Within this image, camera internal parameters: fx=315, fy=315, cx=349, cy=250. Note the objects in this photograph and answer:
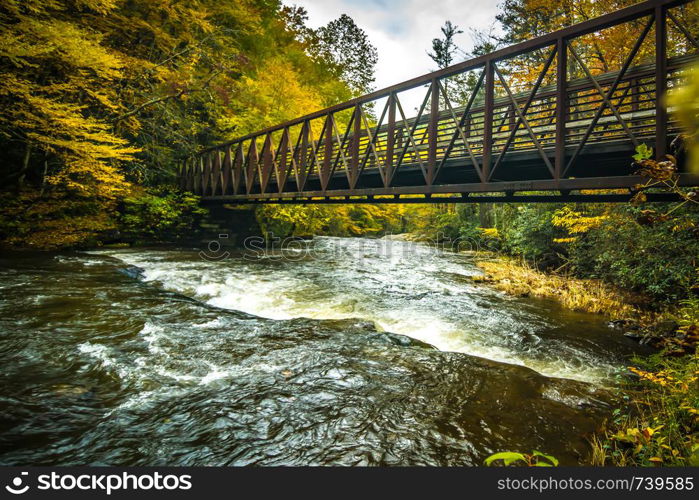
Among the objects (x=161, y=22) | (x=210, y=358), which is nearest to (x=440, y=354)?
(x=210, y=358)

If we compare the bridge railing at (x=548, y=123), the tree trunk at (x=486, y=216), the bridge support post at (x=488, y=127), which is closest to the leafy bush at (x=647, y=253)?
the bridge railing at (x=548, y=123)

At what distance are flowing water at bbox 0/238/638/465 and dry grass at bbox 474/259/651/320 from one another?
0.82 meters

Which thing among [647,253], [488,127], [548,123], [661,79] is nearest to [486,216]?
[647,253]

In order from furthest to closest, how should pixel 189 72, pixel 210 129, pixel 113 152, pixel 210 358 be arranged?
pixel 210 129
pixel 189 72
pixel 113 152
pixel 210 358

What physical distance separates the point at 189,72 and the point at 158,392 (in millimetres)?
16550

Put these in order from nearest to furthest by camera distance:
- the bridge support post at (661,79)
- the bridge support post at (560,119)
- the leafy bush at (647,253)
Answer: the bridge support post at (661,79), the bridge support post at (560,119), the leafy bush at (647,253)

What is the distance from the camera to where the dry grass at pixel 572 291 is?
24.8 feet

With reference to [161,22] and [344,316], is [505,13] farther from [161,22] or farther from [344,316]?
[344,316]

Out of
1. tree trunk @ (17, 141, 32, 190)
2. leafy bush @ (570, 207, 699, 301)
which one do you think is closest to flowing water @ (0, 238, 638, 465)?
leafy bush @ (570, 207, 699, 301)

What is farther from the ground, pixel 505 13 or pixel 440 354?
pixel 505 13

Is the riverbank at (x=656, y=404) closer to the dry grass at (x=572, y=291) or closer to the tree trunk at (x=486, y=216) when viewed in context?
the dry grass at (x=572, y=291)

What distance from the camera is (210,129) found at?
19.3 meters

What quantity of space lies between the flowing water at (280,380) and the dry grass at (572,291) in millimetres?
821

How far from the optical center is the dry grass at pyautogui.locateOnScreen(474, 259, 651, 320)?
7.54 m
